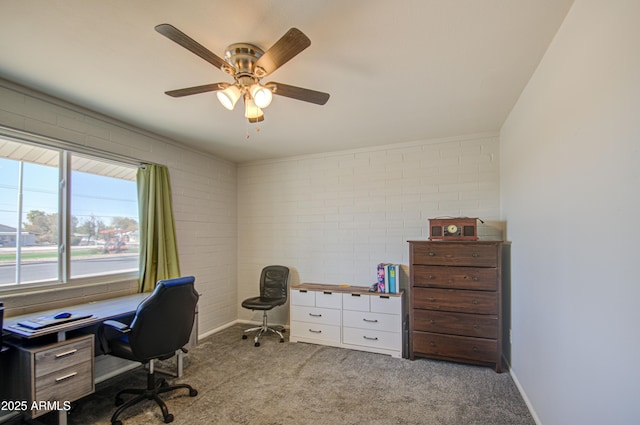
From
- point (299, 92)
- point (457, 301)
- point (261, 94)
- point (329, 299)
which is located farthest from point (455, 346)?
point (261, 94)

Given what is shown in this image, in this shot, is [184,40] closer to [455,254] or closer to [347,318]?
[455,254]

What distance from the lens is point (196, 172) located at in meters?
4.08

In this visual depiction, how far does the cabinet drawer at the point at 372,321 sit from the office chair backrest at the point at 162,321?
183cm

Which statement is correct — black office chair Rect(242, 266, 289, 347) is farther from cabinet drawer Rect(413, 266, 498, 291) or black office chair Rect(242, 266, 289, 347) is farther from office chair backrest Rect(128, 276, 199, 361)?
cabinet drawer Rect(413, 266, 498, 291)

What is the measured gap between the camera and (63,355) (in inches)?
79.2

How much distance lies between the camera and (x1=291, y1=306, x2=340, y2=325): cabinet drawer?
3682mm

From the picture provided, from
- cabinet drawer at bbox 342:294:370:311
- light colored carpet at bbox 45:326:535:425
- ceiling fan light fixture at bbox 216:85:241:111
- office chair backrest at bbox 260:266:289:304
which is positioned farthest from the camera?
office chair backrest at bbox 260:266:289:304

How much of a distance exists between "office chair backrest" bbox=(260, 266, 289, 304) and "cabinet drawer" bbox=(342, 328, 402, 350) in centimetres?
108

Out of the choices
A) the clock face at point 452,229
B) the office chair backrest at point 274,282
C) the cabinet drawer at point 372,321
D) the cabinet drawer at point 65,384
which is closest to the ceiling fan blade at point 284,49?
the cabinet drawer at point 65,384

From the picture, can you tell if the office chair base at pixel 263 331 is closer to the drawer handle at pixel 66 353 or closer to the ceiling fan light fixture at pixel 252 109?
the drawer handle at pixel 66 353

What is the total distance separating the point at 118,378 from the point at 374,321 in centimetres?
263

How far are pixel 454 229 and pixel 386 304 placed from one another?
1109 mm

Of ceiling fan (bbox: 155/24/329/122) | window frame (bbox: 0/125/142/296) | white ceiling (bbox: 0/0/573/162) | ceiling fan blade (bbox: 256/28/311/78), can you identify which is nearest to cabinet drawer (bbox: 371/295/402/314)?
white ceiling (bbox: 0/0/573/162)

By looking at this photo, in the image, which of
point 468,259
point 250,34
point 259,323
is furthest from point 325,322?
point 250,34
